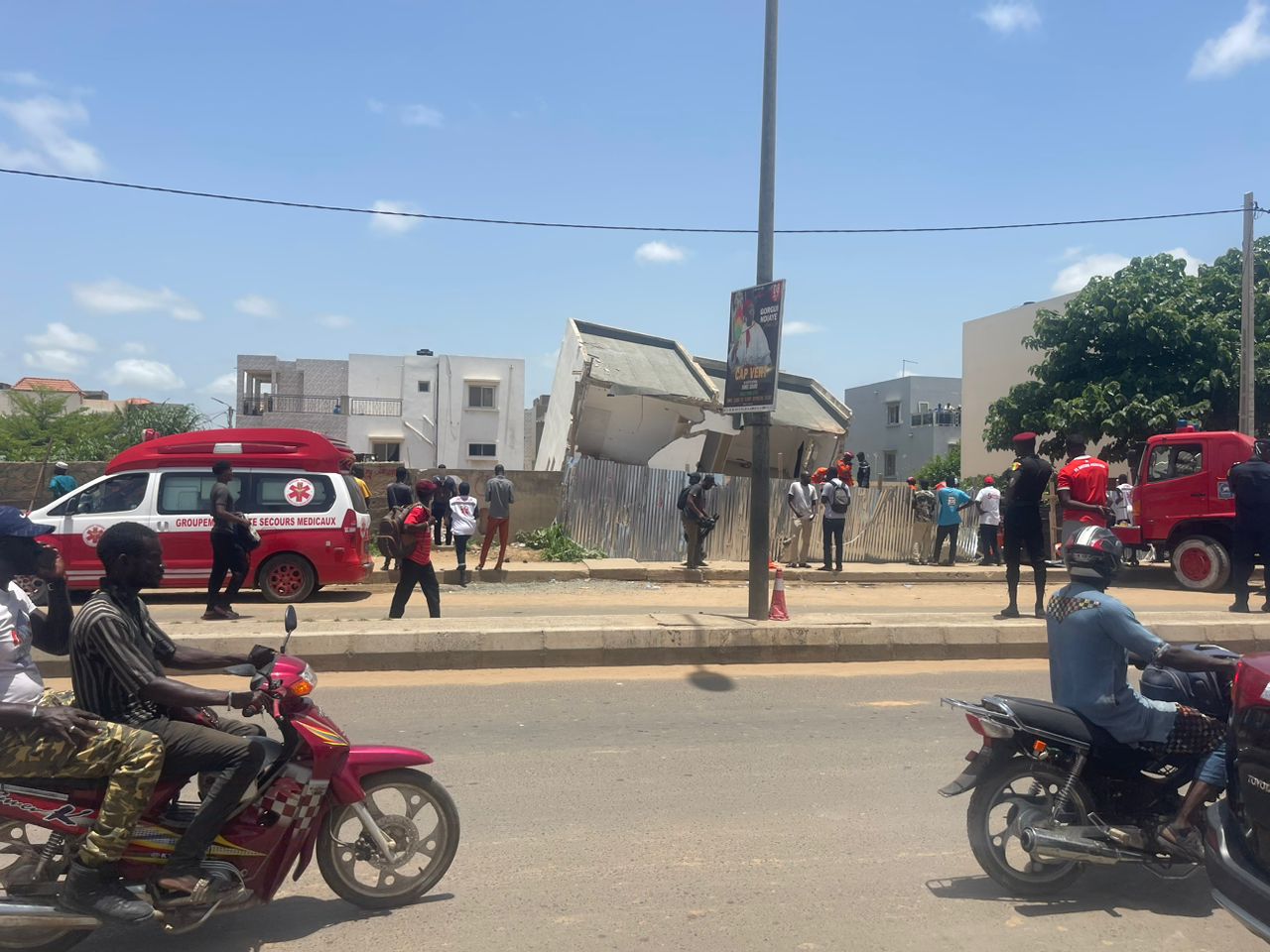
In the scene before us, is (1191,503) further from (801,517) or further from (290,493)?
(290,493)

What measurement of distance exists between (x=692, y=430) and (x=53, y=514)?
1489 centimetres

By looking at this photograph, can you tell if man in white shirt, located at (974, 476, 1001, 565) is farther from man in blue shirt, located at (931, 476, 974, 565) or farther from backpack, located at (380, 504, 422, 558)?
backpack, located at (380, 504, 422, 558)

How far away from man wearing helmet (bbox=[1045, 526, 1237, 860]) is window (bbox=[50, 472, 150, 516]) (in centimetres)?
1147

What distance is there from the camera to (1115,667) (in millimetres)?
4195

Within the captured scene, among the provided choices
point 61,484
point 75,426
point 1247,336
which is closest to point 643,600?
point 61,484

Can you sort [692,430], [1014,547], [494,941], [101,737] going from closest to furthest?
1. [101,737]
2. [494,941]
3. [1014,547]
4. [692,430]

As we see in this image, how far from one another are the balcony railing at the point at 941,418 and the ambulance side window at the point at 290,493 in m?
35.1

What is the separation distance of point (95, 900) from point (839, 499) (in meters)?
15.0

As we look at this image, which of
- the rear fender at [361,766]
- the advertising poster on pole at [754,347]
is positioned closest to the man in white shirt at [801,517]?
the advertising poster on pole at [754,347]

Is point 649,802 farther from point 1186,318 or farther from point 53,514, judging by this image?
point 1186,318

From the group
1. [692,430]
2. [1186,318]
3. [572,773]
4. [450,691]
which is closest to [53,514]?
[450,691]

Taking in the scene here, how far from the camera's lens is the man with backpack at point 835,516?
17.4m

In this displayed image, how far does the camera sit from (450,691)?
302 inches

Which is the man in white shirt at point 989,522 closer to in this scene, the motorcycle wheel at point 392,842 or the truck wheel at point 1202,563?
the truck wheel at point 1202,563
